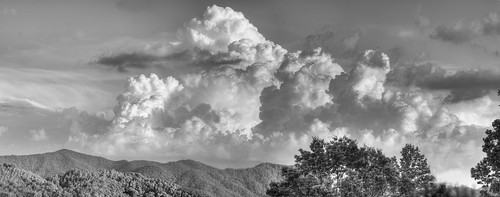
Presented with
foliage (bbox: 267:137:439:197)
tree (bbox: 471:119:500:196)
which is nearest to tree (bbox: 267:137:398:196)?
foliage (bbox: 267:137:439:197)

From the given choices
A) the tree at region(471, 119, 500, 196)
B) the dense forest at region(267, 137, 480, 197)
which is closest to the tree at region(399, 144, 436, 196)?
the dense forest at region(267, 137, 480, 197)

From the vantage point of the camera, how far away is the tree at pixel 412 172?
350ft

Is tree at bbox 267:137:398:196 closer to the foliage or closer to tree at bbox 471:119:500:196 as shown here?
the foliage

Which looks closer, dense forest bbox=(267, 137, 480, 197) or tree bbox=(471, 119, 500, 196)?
tree bbox=(471, 119, 500, 196)

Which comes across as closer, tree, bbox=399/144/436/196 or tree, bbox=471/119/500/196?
tree, bbox=471/119/500/196

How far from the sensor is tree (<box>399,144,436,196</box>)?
106688 millimetres

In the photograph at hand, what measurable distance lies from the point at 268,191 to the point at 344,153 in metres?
15.3

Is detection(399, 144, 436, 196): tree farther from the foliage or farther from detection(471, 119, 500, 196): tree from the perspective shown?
detection(471, 119, 500, 196): tree

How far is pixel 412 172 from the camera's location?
108938mm

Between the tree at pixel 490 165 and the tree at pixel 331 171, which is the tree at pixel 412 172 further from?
the tree at pixel 490 165

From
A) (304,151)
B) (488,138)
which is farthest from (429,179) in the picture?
(488,138)

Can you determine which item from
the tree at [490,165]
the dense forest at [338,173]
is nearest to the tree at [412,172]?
the dense forest at [338,173]

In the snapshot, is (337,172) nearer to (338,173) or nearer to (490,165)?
(338,173)

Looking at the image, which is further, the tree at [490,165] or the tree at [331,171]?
the tree at [331,171]
